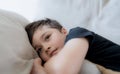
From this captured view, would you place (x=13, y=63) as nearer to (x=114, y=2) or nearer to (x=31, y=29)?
(x=31, y=29)

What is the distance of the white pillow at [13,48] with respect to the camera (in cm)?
81

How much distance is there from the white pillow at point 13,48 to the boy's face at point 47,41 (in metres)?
0.06

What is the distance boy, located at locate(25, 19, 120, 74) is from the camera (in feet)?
2.94

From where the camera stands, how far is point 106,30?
4.22 ft

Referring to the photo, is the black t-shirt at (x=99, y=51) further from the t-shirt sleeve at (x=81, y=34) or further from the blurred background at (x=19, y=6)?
the blurred background at (x=19, y=6)

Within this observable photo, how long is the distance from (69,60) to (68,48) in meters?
0.06

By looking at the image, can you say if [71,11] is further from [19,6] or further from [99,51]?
[19,6]

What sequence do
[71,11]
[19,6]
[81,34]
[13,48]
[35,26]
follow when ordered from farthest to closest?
[19,6] → [71,11] → [35,26] → [81,34] → [13,48]

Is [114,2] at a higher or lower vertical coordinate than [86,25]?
higher

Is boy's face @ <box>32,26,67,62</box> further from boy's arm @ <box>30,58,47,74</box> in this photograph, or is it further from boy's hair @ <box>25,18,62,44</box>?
boy's arm @ <box>30,58,47,74</box>

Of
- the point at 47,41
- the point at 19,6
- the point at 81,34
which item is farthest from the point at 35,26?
the point at 19,6

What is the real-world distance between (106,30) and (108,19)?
0.22 feet

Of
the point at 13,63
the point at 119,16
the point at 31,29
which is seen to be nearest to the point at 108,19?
the point at 119,16

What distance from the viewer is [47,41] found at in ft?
3.51
